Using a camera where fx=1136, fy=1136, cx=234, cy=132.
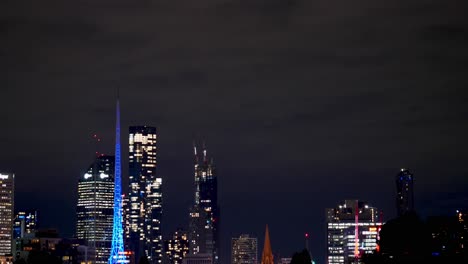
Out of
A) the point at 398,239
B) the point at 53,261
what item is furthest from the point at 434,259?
the point at 53,261

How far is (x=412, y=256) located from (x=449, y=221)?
1984 inches

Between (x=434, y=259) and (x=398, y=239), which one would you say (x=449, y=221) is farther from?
(x=434, y=259)

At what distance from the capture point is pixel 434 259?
5600 inches

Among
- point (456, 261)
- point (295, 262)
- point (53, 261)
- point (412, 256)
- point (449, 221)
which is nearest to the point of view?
point (456, 261)

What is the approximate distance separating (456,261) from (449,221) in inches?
2539

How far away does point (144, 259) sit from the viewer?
16300cm

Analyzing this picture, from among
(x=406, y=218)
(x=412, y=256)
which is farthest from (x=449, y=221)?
(x=412, y=256)

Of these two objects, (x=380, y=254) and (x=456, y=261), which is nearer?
(x=456, y=261)

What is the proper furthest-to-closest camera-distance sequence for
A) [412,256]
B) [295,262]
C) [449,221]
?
[449,221] < [295,262] < [412,256]

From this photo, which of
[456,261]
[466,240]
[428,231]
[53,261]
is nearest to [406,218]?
[428,231]

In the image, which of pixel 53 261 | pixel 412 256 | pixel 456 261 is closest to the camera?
pixel 456 261

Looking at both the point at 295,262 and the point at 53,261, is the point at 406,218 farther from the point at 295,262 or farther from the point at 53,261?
the point at 53,261

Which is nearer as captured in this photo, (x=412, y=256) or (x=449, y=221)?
(x=412, y=256)

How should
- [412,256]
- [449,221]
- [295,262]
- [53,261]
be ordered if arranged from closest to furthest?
[412,256], [53,261], [295,262], [449,221]
